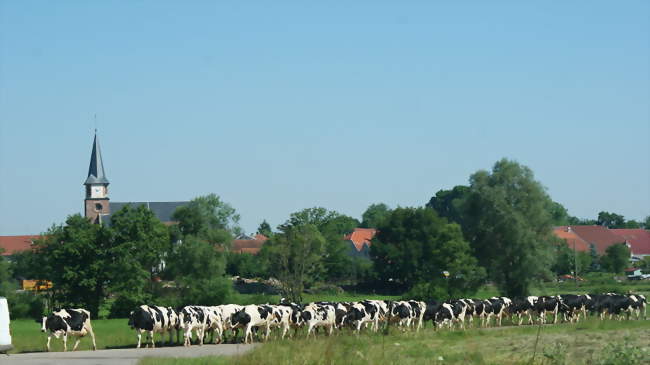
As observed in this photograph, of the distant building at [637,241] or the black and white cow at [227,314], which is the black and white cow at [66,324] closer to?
the black and white cow at [227,314]

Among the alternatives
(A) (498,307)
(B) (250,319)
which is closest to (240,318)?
(B) (250,319)

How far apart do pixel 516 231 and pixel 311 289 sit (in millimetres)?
26225

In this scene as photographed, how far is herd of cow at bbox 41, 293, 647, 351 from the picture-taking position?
4097cm

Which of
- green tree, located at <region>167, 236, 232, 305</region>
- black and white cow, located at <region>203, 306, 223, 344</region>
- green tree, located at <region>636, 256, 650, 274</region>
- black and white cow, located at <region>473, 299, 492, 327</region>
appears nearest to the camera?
A: black and white cow, located at <region>203, 306, 223, 344</region>

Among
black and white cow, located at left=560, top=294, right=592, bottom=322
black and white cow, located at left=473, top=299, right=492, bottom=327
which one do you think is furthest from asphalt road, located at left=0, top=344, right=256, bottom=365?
black and white cow, located at left=560, top=294, right=592, bottom=322

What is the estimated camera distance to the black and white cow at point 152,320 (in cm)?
4066

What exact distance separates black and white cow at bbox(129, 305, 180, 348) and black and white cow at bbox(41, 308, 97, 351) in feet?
5.87

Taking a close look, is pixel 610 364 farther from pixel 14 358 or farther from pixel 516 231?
pixel 516 231

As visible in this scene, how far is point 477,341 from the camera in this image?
38.5 metres

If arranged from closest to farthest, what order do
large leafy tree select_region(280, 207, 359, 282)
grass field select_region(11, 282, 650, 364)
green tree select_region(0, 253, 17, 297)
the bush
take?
grass field select_region(11, 282, 650, 364) → the bush → green tree select_region(0, 253, 17, 297) → large leafy tree select_region(280, 207, 359, 282)

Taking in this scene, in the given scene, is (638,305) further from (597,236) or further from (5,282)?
(597,236)

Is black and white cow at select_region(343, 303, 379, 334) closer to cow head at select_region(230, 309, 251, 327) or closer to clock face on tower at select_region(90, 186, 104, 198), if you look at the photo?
cow head at select_region(230, 309, 251, 327)

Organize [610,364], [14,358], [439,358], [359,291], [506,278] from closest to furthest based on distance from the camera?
[610,364] < [439,358] < [14,358] < [506,278] < [359,291]

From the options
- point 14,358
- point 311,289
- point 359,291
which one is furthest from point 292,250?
point 14,358
